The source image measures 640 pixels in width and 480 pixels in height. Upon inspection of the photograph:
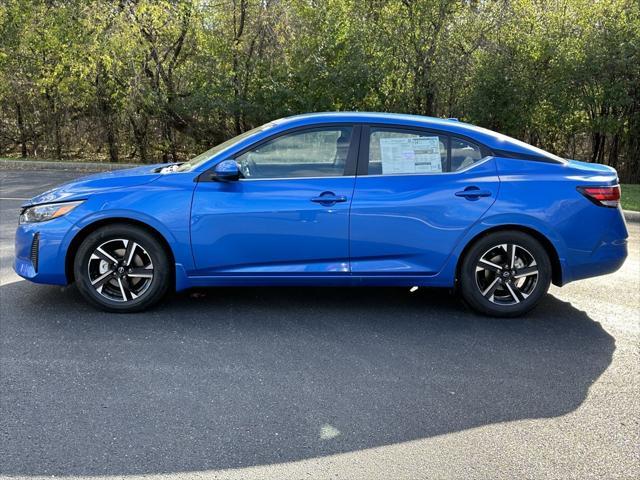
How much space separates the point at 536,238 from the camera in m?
5.17

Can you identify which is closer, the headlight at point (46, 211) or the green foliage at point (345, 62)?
the headlight at point (46, 211)

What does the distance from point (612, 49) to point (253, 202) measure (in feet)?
44.2

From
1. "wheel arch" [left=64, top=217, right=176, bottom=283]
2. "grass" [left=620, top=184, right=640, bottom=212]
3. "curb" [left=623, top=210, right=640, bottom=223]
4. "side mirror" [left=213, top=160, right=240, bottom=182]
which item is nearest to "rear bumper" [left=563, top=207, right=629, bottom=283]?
"side mirror" [left=213, top=160, right=240, bottom=182]

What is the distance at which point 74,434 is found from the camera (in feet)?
10.7

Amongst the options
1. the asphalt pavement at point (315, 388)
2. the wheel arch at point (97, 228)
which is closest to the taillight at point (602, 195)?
the asphalt pavement at point (315, 388)

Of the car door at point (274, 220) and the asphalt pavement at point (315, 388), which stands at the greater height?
the car door at point (274, 220)

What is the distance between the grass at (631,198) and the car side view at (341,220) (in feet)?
22.4

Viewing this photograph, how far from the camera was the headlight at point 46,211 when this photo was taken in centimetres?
500

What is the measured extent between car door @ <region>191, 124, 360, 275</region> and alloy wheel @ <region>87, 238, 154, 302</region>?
0.44 metres

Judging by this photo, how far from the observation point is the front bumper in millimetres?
4961

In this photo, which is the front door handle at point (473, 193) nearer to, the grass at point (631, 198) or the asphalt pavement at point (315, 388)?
the asphalt pavement at point (315, 388)

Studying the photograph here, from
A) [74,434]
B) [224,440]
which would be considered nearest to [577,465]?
[224,440]

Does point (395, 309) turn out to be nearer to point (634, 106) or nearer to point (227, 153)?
point (227, 153)

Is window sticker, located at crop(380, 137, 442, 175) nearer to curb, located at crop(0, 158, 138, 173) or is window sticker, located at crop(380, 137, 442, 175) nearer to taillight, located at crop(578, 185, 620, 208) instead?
taillight, located at crop(578, 185, 620, 208)
